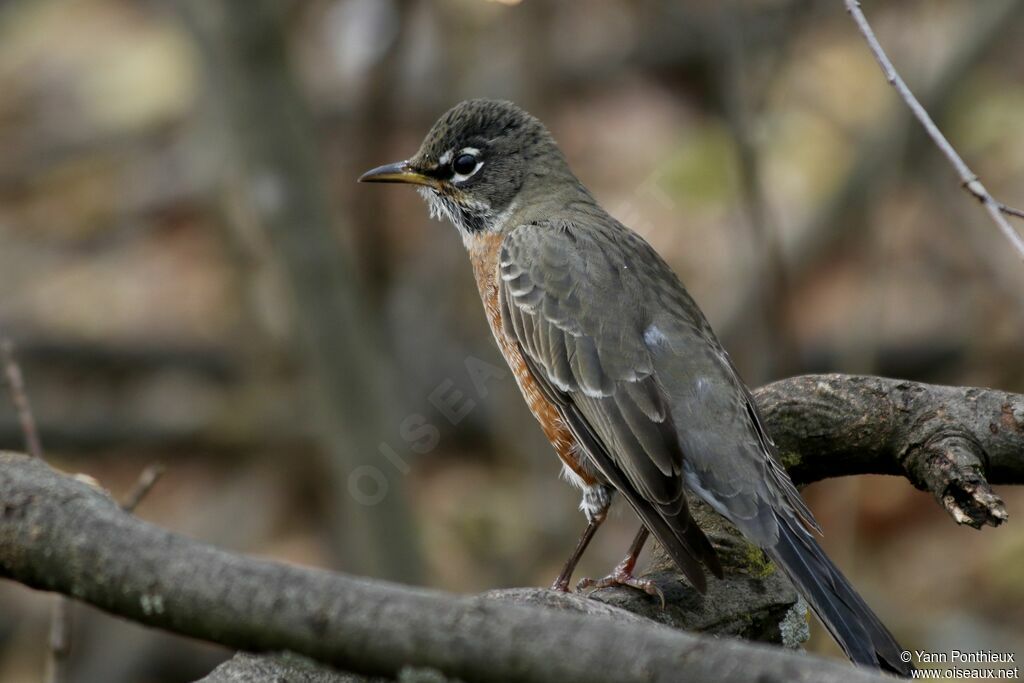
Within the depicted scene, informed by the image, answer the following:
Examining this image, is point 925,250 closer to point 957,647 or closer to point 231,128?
point 957,647

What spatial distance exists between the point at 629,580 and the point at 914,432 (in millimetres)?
983

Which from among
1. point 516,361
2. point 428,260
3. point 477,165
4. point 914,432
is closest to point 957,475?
point 914,432

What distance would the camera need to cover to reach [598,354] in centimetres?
475

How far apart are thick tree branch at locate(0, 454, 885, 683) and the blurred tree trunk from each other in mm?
4043

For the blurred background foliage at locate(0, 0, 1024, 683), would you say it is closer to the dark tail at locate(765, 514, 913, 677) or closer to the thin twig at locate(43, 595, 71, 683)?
the thin twig at locate(43, 595, 71, 683)

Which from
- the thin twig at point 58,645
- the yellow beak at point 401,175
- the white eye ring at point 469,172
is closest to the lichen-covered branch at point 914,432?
the white eye ring at point 469,172

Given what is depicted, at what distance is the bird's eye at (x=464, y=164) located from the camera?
5.81m

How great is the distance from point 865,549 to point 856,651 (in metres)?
5.28

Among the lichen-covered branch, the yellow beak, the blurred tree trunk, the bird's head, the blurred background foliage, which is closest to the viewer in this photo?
the lichen-covered branch

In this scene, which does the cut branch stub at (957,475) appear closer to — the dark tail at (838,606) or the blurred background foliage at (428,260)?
the dark tail at (838,606)

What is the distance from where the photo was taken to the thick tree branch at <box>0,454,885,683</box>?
2.00 meters

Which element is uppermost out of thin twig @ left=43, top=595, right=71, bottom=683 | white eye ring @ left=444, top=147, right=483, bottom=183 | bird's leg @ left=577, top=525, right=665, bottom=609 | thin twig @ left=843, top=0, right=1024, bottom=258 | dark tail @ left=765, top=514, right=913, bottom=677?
thin twig @ left=843, top=0, right=1024, bottom=258

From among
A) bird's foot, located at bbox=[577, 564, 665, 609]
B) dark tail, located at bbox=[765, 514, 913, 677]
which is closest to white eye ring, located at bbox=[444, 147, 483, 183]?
bird's foot, located at bbox=[577, 564, 665, 609]

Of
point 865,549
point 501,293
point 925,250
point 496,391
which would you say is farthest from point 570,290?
point 925,250
